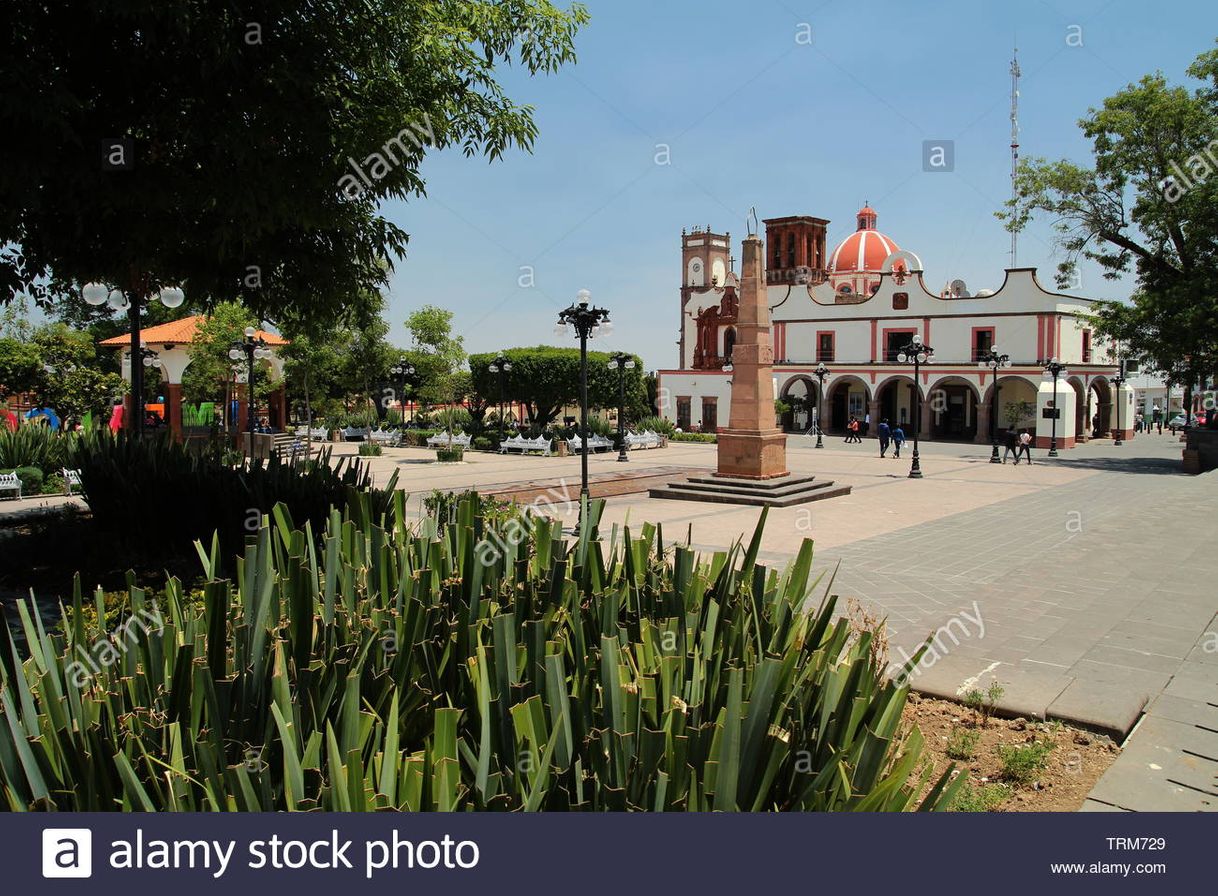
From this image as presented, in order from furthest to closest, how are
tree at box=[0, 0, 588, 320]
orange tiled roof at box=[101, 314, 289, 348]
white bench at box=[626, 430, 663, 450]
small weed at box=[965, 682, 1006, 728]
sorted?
white bench at box=[626, 430, 663, 450], orange tiled roof at box=[101, 314, 289, 348], tree at box=[0, 0, 588, 320], small weed at box=[965, 682, 1006, 728]

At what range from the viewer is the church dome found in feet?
180

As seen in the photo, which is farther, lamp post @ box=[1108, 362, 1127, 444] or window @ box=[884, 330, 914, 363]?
window @ box=[884, 330, 914, 363]

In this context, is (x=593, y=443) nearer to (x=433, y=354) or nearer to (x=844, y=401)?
(x=433, y=354)

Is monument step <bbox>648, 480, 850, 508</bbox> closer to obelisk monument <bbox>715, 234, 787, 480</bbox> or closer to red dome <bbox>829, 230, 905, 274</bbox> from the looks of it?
obelisk monument <bbox>715, 234, 787, 480</bbox>

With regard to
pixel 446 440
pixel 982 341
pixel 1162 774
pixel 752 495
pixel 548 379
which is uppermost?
pixel 982 341

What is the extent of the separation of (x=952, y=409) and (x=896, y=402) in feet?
9.63

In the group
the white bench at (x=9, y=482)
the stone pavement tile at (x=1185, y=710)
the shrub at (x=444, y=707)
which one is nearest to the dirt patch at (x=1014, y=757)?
the stone pavement tile at (x=1185, y=710)

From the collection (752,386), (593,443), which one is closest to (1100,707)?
(752,386)

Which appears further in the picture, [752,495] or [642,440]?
[642,440]

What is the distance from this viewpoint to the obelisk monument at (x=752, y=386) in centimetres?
1706

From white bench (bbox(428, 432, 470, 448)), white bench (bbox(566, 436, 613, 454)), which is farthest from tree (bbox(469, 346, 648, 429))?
white bench (bbox(428, 432, 470, 448))

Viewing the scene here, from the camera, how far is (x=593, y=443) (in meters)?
32.1

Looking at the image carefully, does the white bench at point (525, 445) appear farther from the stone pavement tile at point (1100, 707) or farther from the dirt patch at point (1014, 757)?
the dirt patch at point (1014, 757)

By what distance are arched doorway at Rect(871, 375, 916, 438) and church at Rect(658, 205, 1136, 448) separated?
0.07 metres
